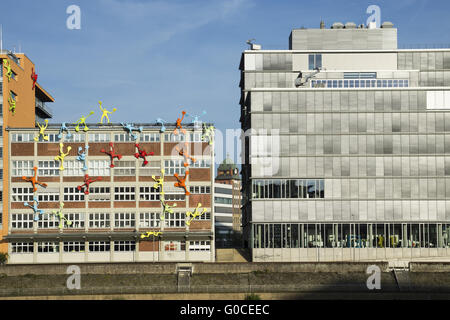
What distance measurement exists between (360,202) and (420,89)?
23.1m

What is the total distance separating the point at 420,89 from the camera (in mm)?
138625

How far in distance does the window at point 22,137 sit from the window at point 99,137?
10.6 metres

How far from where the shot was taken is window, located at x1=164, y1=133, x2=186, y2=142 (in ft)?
453

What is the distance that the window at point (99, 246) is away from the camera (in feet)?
446

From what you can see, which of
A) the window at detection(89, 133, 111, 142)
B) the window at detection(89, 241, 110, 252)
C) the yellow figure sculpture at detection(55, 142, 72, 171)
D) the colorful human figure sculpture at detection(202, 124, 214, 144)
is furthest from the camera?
the window at detection(89, 133, 111, 142)

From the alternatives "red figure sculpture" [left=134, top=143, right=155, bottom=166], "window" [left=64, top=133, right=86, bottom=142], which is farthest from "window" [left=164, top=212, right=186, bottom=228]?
"window" [left=64, top=133, right=86, bottom=142]

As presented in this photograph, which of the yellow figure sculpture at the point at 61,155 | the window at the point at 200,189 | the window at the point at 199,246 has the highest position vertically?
the yellow figure sculpture at the point at 61,155

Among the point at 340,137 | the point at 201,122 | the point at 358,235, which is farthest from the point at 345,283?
the point at 201,122

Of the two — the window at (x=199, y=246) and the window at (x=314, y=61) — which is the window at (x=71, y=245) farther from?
the window at (x=314, y=61)

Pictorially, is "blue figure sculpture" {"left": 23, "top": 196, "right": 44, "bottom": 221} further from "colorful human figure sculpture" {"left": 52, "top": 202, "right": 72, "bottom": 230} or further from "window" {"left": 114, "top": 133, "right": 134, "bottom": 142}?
"window" {"left": 114, "top": 133, "right": 134, "bottom": 142}

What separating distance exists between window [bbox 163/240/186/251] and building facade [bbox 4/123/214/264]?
7.0 inches

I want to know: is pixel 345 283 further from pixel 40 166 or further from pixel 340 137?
pixel 40 166

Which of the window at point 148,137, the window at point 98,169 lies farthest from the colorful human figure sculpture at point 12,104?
the window at point 148,137

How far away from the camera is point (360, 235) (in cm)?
13738
